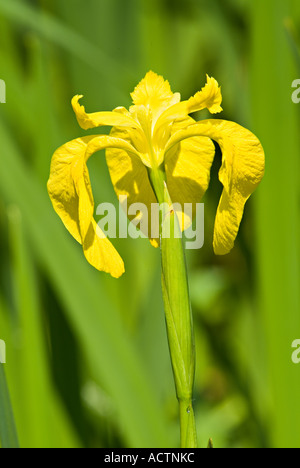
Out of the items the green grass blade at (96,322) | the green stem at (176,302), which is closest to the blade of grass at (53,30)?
the green grass blade at (96,322)

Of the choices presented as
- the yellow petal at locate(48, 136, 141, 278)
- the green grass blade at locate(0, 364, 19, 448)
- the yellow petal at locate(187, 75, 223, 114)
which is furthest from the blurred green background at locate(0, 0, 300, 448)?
the yellow petal at locate(187, 75, 223, 114)

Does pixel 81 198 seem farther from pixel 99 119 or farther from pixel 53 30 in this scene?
pixel 53 30

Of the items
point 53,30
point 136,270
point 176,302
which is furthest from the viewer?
point 136,270

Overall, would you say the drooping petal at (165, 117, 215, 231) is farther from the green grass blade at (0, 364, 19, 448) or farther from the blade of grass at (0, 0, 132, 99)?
the blade of grass at (0, 0, 132, 99)

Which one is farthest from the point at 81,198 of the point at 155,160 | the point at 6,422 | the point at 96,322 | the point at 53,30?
the point at 53,30

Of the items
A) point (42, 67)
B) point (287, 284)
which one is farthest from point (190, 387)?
point (42, 67)

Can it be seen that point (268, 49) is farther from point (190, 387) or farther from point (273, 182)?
point (190, 387)
